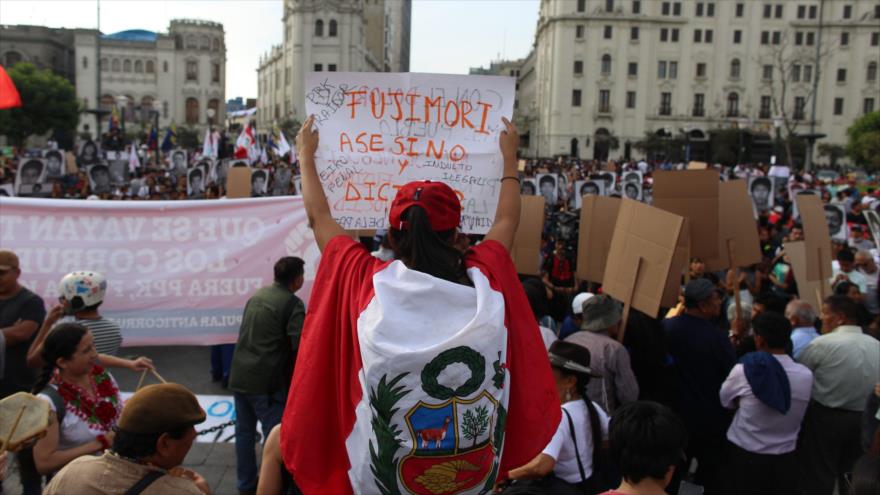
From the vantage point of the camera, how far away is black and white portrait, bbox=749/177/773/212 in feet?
42.4

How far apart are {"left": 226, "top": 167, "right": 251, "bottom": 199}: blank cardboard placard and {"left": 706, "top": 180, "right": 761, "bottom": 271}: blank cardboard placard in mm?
6021

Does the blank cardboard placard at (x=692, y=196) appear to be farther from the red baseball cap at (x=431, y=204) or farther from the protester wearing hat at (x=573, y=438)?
the red baseball cap at (x=431, y=204)

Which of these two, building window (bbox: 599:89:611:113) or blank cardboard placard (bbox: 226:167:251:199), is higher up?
building window (bbox: 599:89:611:113)

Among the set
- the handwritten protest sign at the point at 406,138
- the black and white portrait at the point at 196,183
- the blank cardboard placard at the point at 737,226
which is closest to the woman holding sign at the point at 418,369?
the handwritten protest sign at the point at 406,138

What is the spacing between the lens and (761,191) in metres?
13.0

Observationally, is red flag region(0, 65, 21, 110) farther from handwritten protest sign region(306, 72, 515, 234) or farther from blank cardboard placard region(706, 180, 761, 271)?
blank cardboard placard region(706, 180, 761, 271)

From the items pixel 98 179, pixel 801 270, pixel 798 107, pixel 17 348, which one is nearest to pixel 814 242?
pixel 801 270

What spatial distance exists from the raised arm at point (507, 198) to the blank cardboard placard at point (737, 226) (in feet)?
12.0

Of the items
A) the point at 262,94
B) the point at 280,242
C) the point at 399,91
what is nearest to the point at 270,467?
the point at 399,91

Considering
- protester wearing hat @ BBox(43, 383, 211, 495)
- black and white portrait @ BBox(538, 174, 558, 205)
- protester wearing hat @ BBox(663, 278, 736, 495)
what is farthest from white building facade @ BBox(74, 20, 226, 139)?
protester wearing hat @ BBox(43, 383, 211, 495)

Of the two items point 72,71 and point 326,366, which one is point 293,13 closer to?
point 72,71

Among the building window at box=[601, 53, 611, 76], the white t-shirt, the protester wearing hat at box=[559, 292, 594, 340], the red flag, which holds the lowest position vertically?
the white t-shirt

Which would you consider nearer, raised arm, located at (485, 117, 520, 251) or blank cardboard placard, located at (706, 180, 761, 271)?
raised arm, located at (485, 117, 520, 251)

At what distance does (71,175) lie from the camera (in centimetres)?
1734
